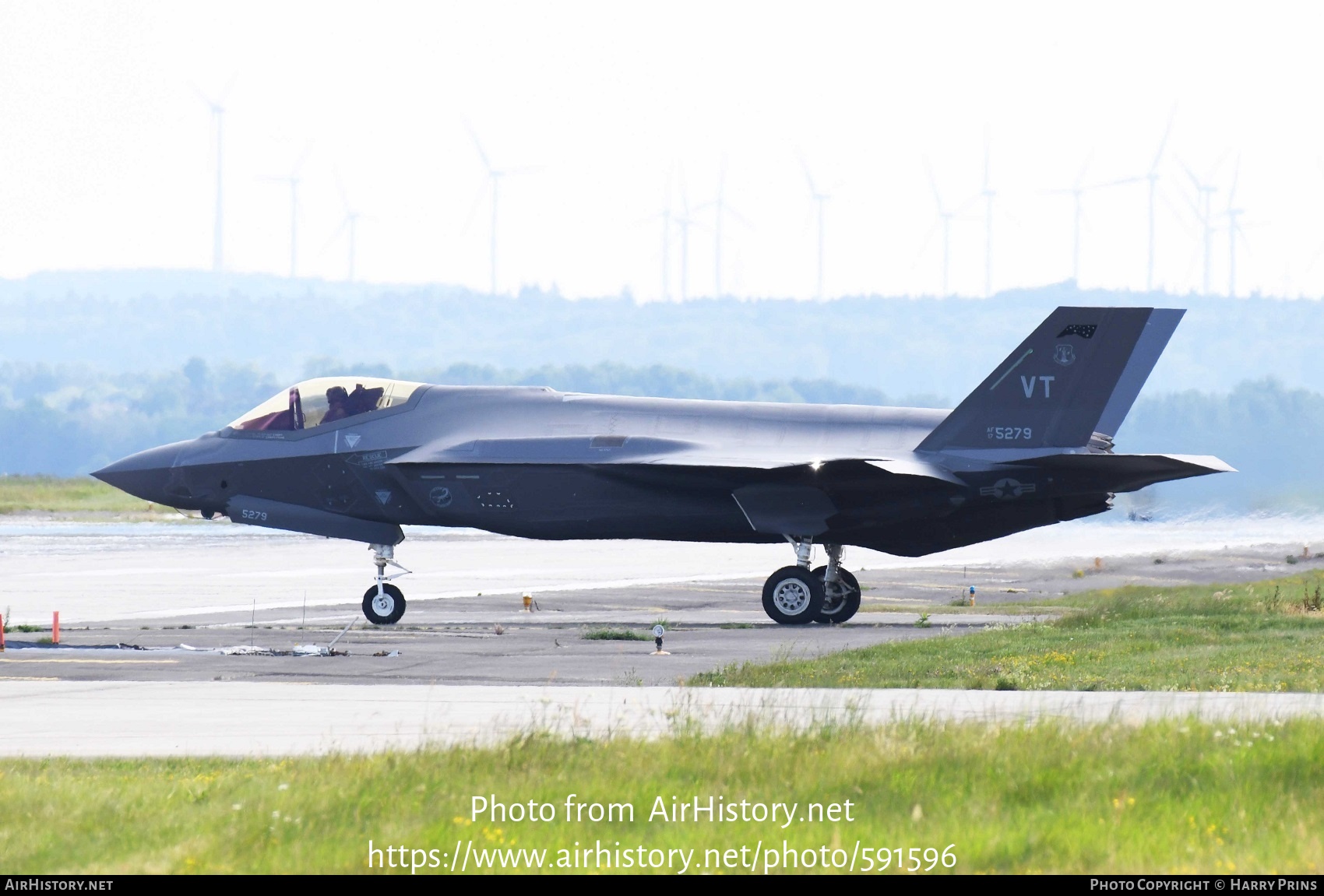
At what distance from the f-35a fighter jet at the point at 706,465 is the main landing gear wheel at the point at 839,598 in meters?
0.03

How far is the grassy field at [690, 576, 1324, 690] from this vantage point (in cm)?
1658

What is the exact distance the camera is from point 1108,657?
61.9 ft

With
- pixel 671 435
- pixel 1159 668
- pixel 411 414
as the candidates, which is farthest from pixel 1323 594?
pixel 411 414

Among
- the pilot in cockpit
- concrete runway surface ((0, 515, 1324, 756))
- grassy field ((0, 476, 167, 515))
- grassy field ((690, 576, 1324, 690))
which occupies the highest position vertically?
the pilot in cockpit

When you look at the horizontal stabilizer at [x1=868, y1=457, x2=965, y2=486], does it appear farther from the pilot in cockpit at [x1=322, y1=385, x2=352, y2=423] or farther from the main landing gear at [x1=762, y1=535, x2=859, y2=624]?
the pilot in cockpit at [x1=322, y1=385, x2=352, y2=423]

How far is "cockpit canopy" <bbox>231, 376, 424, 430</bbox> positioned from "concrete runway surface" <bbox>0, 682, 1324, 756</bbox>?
455 inches

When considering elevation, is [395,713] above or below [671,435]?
below

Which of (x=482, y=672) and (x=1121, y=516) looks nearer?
(x=482, y=672)

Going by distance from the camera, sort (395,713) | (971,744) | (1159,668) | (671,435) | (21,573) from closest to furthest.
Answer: (971,744), (395,713), (1159,668), (671,435), (21,573)

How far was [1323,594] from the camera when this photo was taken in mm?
29438

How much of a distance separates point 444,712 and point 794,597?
41.2 ft

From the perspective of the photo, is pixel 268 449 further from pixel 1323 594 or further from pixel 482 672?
pixel 1323 594

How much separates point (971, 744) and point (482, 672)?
8.08m

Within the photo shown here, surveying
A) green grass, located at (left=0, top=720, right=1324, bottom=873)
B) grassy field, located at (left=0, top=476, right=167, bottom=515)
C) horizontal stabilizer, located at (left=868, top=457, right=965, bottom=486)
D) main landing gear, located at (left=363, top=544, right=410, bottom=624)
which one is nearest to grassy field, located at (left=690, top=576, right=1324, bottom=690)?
horizontal stabilizer, located at (left=868, top=457, right=965, bottom=486)
